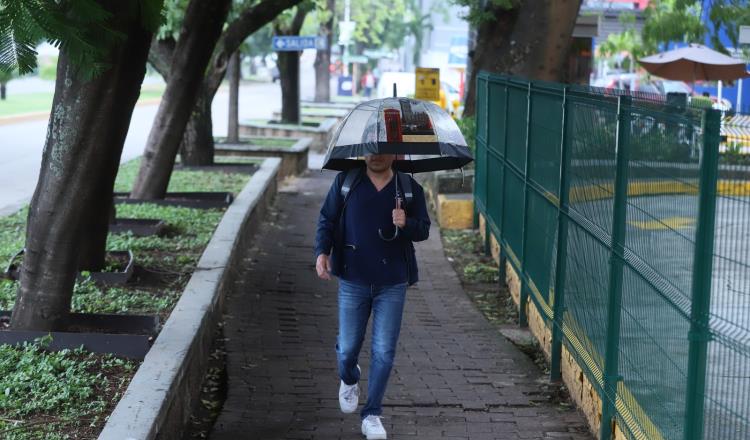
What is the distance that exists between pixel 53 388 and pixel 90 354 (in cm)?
80

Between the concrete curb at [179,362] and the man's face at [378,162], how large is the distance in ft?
4.67

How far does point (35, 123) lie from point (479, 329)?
2628 centimetres

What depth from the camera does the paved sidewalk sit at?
21.9 feet

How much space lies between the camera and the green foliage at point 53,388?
5539mm

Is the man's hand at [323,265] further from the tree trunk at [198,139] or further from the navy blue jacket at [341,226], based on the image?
the tree trunk at [198,139]

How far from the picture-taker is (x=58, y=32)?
18.7ft

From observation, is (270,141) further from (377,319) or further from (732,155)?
(732,155)

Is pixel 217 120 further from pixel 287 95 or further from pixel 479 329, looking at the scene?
pixel 479 329

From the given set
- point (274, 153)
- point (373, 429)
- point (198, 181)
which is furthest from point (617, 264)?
point (274, 153)

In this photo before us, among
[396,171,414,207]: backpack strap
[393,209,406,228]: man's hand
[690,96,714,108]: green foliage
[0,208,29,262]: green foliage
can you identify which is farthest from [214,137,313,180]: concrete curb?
[690,96,714,108]: green foliage

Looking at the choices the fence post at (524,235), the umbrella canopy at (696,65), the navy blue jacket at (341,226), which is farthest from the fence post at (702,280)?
the umbrella canopy at (696,65)

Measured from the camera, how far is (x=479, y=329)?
938cm

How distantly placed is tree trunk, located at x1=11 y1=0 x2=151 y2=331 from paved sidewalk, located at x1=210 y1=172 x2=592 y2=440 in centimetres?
122

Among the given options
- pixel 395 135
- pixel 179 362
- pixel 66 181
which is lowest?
pixel 179 362
